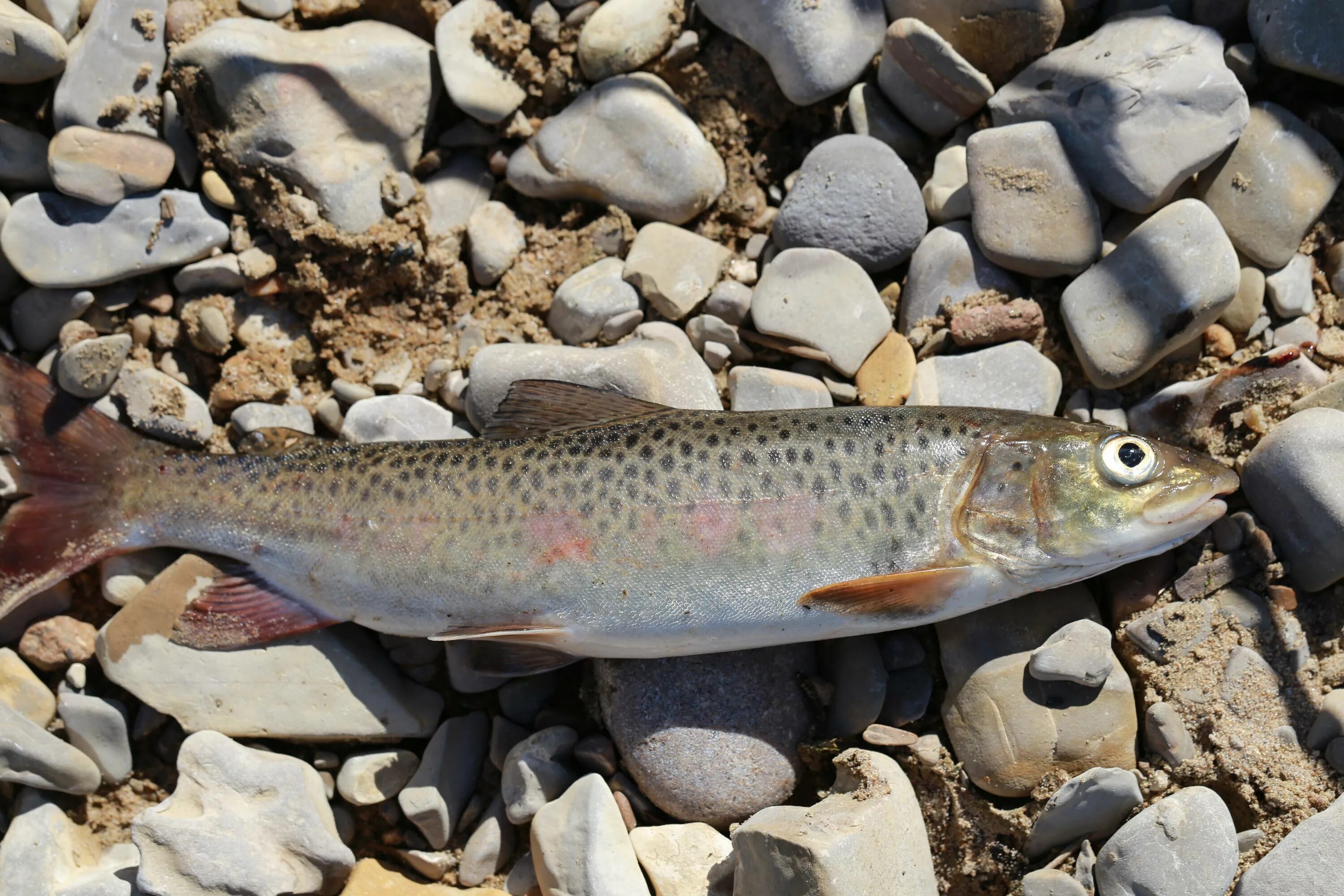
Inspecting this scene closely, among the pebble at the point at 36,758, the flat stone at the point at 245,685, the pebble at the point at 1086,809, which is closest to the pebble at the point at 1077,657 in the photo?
the pebble at the point at 1086,809

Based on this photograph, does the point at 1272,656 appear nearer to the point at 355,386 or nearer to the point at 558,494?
the point at 558,494

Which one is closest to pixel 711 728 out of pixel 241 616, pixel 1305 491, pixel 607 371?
pixel 607 371

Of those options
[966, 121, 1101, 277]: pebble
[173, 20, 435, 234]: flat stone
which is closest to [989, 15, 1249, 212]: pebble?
[966, 121, 1101, 277]: pebble

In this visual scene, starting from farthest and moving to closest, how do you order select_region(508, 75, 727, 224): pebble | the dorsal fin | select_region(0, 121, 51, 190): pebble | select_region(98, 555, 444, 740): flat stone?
select_region(508, 75, 727, 224): pebble < select_region(0, 121, 51, 190): pebble < select_region(98, 555, 444, 740): flat stone < the dorsal fin

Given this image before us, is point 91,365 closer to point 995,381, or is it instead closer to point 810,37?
point 810,37

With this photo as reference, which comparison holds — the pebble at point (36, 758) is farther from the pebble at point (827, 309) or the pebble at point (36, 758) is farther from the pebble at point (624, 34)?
the pebble at point (624, 34)

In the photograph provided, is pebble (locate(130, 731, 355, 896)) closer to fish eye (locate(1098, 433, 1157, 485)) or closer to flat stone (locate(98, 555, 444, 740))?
flat stone (locate(98, 555, 444, 740))
